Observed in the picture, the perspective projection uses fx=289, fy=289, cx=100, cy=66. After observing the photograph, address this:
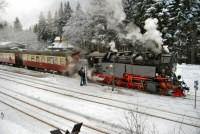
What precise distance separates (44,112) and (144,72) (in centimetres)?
848

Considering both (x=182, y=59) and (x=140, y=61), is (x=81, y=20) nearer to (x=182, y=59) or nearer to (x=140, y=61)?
(x=182, y=59)

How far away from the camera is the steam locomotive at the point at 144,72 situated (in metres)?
20.3

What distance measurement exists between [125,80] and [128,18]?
19.0 m

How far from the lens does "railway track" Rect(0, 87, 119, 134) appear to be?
520 inches

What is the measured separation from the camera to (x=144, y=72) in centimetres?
2134

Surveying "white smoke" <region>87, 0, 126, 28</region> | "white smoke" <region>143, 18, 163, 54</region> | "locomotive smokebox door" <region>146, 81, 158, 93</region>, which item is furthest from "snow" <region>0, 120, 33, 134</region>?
"white smoke" <region>87, 0, 126, 28</region>

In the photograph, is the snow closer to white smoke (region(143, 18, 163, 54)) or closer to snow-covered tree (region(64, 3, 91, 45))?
white smoke (region(143, 18, 163, 54))

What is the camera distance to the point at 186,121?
1402 cm

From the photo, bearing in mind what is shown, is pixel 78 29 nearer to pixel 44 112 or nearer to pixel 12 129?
pixel 44 112

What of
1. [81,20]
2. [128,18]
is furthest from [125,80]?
[81,20]

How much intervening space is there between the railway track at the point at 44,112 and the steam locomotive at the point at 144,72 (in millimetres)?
6587

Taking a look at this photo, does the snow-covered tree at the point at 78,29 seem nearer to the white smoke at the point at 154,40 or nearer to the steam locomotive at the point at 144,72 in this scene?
the steam locomotive at the point at 144,72

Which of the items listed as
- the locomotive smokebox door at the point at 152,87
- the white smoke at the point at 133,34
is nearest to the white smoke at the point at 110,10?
the white smoke at the point at 133,34

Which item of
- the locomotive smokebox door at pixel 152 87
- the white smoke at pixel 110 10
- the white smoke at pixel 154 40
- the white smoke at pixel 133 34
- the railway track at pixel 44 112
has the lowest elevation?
the railway track at pixel 44 112
